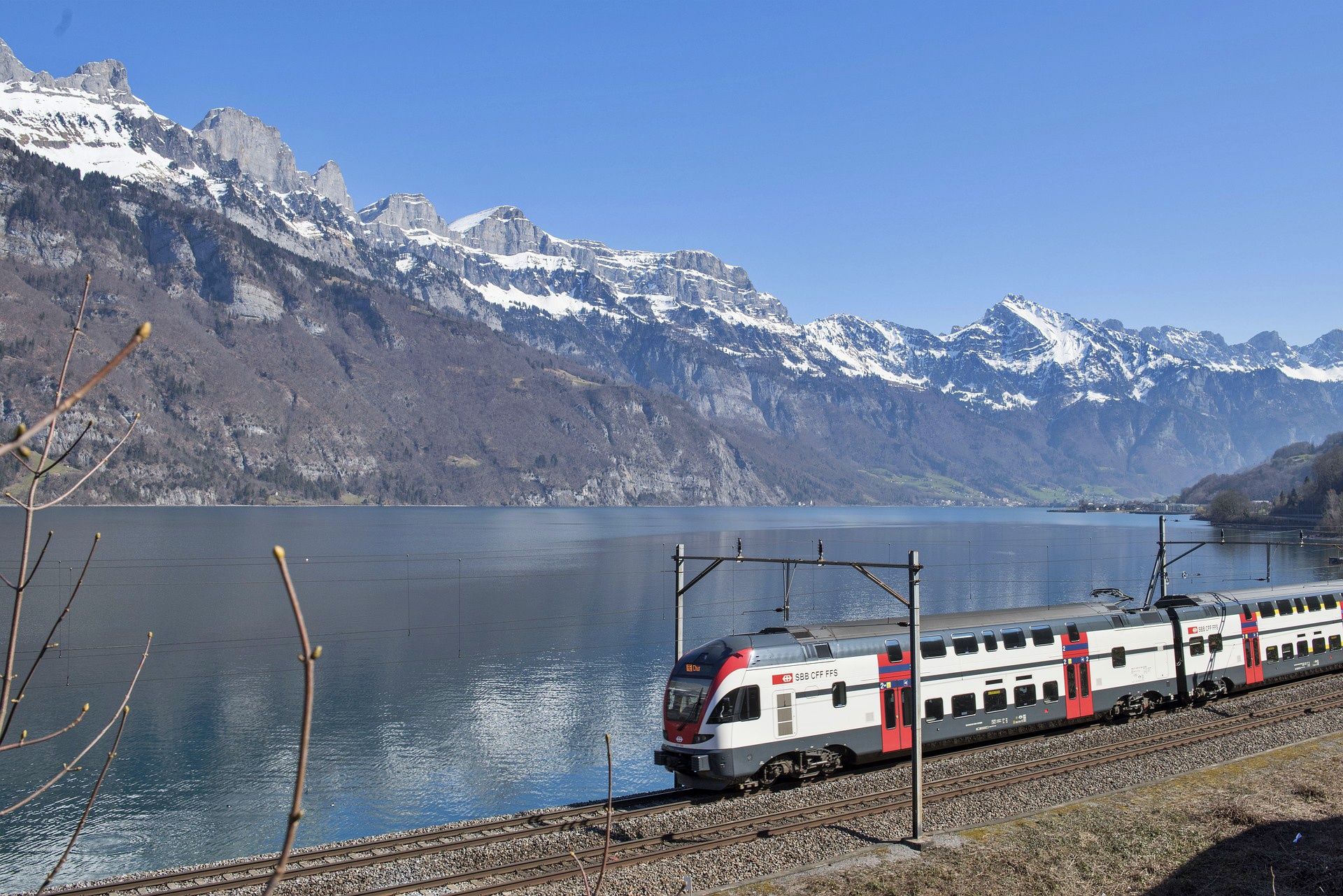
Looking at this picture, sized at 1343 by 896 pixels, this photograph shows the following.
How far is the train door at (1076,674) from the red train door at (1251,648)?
1094cm

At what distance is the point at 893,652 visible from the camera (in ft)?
110

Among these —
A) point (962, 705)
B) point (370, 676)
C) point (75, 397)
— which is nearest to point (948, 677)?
point (962, 705)

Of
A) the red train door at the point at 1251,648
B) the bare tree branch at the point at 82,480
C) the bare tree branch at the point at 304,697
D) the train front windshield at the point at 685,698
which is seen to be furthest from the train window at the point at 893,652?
the bare tree branch at the point at 304,697

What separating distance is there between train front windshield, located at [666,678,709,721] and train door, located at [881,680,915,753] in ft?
22.4

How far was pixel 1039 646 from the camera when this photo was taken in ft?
122

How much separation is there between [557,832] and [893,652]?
13.2 metres

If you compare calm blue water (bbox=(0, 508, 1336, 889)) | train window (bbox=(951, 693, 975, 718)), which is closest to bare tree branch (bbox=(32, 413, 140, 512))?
train window (bbox=(951, 693, 975, 718))

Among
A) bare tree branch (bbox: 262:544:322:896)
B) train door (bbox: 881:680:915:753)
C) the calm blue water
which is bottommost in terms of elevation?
the calm blue water

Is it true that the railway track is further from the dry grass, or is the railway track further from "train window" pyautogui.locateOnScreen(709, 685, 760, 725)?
the dry grass

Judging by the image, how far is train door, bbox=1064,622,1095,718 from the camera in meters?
38.2

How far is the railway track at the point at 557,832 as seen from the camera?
24.2 metres

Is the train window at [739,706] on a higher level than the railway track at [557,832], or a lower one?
higher

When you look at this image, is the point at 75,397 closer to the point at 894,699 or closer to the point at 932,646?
the point at 894,699

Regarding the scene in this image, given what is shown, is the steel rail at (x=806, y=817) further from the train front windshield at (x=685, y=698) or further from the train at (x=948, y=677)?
the train front windshield at (x=685, y=698)
